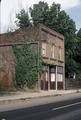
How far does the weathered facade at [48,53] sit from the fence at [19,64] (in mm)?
482

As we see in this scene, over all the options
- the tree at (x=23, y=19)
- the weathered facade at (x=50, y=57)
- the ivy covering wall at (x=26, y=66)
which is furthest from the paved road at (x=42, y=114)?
the tree at (x=23, y=19)

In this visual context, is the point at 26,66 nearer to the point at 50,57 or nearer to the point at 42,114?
the point at 50,57

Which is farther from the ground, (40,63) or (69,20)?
(69,20)

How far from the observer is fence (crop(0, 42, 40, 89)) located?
47.8 metres

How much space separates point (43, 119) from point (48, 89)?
3593cm

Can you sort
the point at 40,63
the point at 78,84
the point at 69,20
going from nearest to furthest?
1. the point at 40,63
2. the point at 78,84
3. the point at 69,20

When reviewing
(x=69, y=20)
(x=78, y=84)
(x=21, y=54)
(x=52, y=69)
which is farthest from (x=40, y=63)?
(x=69, y=20)

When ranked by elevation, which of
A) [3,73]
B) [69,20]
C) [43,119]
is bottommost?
[43,119]

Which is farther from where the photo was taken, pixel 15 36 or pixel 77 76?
pixel 77 76

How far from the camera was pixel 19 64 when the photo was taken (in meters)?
48.1

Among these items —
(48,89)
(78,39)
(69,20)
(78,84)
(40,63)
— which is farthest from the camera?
(78,39)

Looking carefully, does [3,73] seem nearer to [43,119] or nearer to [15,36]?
[15,36]

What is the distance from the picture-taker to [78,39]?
73.4 meters

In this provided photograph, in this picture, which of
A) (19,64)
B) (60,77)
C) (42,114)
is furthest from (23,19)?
(42,114)
